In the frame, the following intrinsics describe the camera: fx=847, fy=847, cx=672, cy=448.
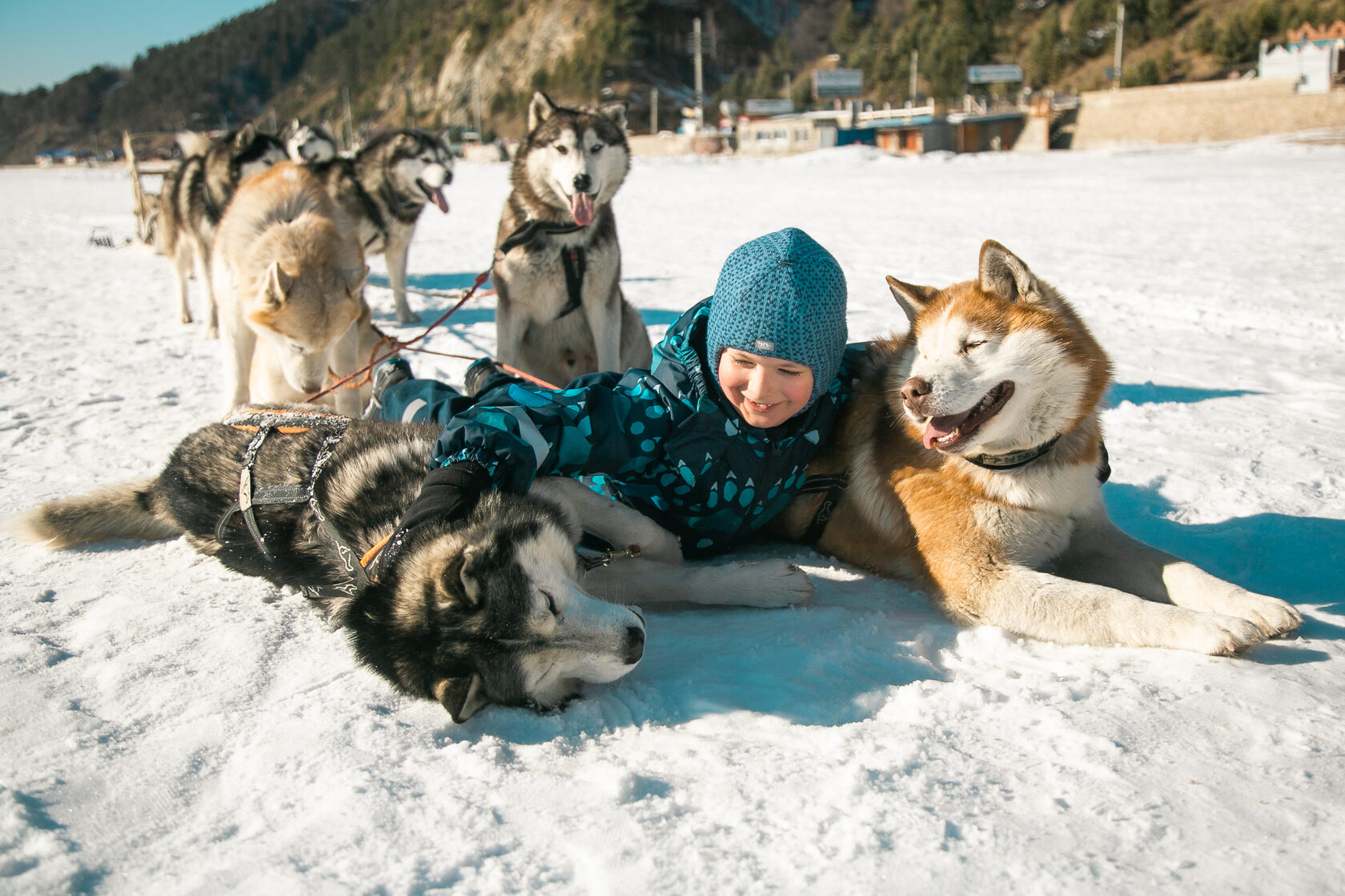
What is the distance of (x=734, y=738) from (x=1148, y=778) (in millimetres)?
726

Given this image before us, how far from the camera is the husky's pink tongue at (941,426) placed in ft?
6.59

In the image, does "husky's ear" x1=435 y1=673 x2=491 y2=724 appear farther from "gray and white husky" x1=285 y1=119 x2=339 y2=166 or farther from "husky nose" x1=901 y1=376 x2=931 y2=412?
"gray and white husky" x1=285 y1=119 x2=339 y2=166

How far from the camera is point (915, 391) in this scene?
77.1 inches

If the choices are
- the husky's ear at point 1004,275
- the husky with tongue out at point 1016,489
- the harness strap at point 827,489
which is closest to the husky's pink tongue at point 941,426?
the husky with tongue out at point 1016,489

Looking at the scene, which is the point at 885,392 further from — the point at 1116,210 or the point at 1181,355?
the point at 1116,210

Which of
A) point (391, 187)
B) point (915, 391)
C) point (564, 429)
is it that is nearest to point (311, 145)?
point (391, 187)

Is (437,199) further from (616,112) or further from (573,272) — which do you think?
(573,272)

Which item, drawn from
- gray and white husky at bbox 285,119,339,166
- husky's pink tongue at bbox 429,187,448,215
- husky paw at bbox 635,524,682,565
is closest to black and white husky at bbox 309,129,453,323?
husky's pink tongue at bbox 429,187,448,215

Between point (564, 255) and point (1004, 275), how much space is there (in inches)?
101

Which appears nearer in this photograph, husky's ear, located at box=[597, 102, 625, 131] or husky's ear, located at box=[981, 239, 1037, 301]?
husky's ear, located at box=[981, 239, 1037, 301]

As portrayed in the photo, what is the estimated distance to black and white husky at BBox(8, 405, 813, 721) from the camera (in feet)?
5.49

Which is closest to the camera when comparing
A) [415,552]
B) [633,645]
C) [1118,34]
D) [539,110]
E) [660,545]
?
[633,645]

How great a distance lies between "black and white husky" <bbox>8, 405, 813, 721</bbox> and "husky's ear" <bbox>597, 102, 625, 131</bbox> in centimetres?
253

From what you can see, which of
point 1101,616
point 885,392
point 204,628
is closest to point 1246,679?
point 1101,616
